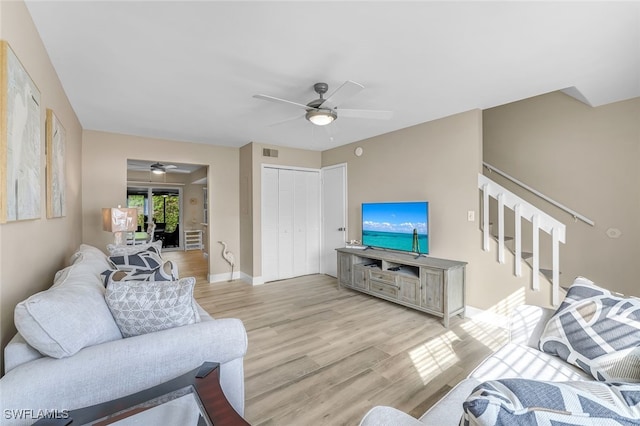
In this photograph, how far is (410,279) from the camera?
3.40m

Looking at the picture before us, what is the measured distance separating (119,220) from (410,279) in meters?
3.49

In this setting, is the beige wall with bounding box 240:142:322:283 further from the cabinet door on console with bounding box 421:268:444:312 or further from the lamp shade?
the cabinet door on console with bounding box 421:268:444:312

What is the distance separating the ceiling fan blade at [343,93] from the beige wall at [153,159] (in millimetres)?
3103

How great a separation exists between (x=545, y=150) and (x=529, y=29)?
7.74 feet

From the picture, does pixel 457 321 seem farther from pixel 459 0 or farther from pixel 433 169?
pixel 459 0

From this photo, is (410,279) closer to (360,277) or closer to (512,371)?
(360,277)

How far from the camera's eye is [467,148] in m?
3.27

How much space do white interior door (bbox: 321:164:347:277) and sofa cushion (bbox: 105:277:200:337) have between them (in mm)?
3679

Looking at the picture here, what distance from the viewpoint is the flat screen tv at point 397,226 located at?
3541 mm

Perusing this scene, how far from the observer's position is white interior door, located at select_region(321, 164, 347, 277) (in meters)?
5.04

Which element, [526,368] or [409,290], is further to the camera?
[409,290]

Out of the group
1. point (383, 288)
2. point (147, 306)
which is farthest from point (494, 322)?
point (147, 306)

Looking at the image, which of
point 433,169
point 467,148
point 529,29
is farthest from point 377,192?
point 529,29

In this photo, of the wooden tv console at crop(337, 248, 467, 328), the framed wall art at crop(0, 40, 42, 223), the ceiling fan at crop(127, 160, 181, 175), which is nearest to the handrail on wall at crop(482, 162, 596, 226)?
the wooden tv console at crop(337, 248, 467, 328)
